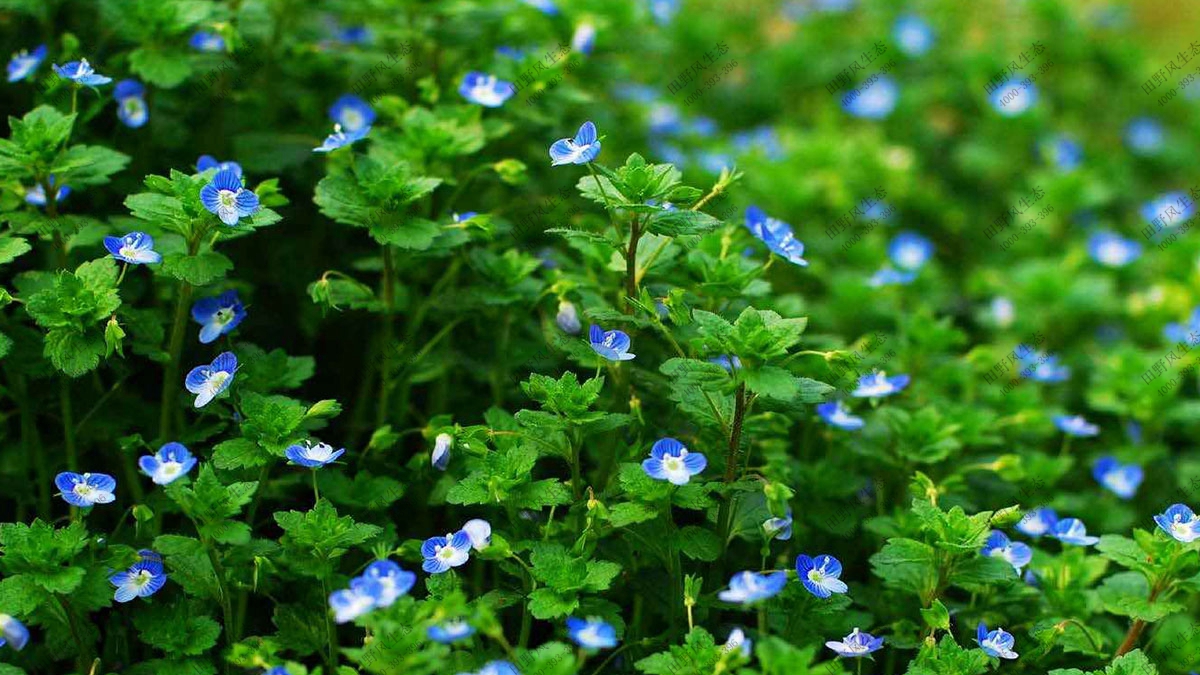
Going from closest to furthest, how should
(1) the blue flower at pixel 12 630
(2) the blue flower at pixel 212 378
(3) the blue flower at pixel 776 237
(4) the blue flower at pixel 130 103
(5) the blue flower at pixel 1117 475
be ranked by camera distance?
(1) the blue flower at pixel 12 630 < (2) the blue flower at pixel 212 378 < (3) the blue flower at pixel 776 237 < (4) the blue flower at pixel 130 103 < (5) the blue flower at pixel 1117 475

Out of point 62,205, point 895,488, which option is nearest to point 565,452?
point 895,488

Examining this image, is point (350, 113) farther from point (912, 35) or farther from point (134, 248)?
point (912, 35)

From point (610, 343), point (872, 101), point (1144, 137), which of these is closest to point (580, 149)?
point (610, 343)

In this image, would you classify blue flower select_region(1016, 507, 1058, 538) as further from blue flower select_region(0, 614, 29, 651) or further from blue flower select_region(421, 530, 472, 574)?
blue flower select_region(0, 614, 29, 651)

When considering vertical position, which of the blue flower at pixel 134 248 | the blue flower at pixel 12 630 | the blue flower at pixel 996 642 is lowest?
the blue flower at pixel 12 630

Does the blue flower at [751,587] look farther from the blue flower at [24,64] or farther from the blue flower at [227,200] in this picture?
the blue flower at [24,64]

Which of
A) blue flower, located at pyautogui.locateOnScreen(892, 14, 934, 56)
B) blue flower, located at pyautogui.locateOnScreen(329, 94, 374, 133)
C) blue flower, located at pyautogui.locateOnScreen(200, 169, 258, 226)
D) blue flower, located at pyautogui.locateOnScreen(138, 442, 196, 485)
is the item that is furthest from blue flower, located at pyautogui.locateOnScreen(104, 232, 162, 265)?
blue flower, located at pyautogui.locateOnScreen(892, 14, 934, 56)

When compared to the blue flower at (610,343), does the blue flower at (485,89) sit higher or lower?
higher

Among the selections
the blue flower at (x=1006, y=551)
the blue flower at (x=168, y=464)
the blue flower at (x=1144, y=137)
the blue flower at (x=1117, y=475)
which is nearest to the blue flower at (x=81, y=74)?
the blue flower at (x=168, y=464)
